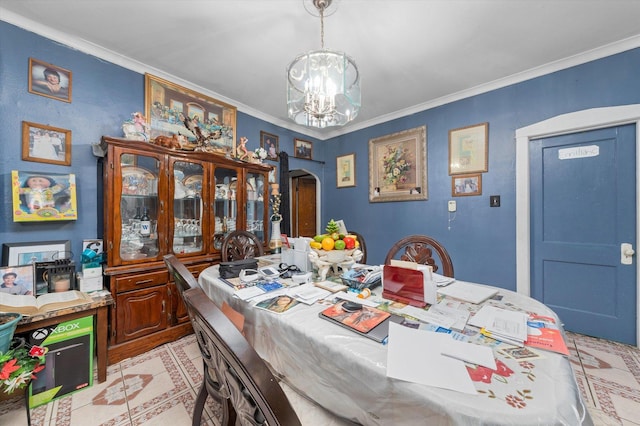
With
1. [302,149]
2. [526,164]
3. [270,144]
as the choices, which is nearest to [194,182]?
[270,144]

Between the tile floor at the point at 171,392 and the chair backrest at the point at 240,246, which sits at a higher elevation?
the chair backrest at the point at 240,246

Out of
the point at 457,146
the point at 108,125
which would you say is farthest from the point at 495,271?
the point at 108,125

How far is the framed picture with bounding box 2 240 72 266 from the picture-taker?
5.83ft

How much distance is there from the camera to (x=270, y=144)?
371 centimetres

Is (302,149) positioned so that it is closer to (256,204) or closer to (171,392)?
(256,204)

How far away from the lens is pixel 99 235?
221cm

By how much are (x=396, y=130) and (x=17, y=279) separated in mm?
4085

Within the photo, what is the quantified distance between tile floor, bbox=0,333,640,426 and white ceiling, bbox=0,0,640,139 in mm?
2542

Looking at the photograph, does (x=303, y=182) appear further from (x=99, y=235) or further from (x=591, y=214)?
(x=591, y=214)

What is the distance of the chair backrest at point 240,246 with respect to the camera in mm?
2312

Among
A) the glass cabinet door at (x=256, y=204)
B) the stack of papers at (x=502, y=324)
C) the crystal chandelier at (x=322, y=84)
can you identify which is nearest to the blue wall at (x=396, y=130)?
the glass cabinet door at (x=256, y=204)

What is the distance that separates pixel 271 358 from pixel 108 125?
2534 mm

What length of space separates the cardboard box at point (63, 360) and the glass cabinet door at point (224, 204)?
1168mm

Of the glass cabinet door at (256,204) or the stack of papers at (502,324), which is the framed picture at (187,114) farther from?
the stack of papers at (502,324)
